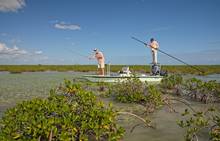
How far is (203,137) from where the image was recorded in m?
6.09

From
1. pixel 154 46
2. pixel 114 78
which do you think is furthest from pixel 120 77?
pixel 154 46

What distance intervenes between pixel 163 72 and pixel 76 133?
13150 mm

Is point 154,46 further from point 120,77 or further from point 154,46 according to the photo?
point 120,77

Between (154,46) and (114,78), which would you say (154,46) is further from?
(114,78)

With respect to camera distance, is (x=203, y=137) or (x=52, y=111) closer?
(x=52, y=111)

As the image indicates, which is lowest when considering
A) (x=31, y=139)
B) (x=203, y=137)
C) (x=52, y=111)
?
(x=203, y=137)

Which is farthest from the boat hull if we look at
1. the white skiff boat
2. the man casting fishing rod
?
the man casting fishing rod

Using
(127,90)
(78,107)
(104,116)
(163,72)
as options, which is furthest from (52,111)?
(163,72)

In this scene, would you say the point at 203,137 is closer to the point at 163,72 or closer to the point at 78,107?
the point at 78,107

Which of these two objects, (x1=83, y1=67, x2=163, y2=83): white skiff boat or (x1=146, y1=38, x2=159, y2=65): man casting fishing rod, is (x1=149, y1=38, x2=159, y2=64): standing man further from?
(x1=83, y1=67, x2=163, y2=83): white skiff boat

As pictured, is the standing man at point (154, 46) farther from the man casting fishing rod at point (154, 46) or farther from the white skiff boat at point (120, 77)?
the white skiff boat at point (120, 77)

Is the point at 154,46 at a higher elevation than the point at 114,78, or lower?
higher

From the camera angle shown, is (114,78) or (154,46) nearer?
(114,78)

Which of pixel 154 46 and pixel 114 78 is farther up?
pixel 154 46
